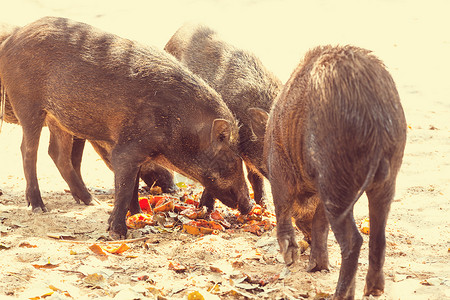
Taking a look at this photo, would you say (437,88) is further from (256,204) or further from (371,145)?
(371,145)

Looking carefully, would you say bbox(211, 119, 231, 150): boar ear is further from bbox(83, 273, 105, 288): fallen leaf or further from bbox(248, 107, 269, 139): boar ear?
bbox(83, 273, 105, 288): fallen leaf

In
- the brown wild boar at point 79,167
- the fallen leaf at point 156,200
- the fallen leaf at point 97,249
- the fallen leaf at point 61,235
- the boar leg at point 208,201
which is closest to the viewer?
the fallen leaf at point 97,249

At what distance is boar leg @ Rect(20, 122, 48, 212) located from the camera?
6.24 meters

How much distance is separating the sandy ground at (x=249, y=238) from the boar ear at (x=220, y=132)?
2.68 feet

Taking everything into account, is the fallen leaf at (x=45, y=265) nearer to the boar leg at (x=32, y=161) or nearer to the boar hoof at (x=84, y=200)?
the boar leg at (x=32, y=161)

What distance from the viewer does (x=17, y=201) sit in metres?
6.74

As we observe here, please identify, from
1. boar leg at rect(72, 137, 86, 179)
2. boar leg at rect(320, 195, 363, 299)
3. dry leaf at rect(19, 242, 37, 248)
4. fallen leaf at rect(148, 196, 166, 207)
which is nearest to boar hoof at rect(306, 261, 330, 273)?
boar leg at rect(320, 195, 363, 299)

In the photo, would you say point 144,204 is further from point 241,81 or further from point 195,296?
point 195,296

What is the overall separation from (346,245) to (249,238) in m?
1.91

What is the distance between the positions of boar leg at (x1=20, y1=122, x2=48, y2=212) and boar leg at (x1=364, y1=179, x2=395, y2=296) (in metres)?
3.53

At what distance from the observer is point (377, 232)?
380 cm

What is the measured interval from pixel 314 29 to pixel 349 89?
9760 millimetres

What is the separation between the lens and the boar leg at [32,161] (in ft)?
20.5

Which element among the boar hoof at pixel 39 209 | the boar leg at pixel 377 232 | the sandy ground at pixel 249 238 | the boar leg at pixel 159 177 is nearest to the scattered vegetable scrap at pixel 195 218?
the sandy ground at pixel 249 238
